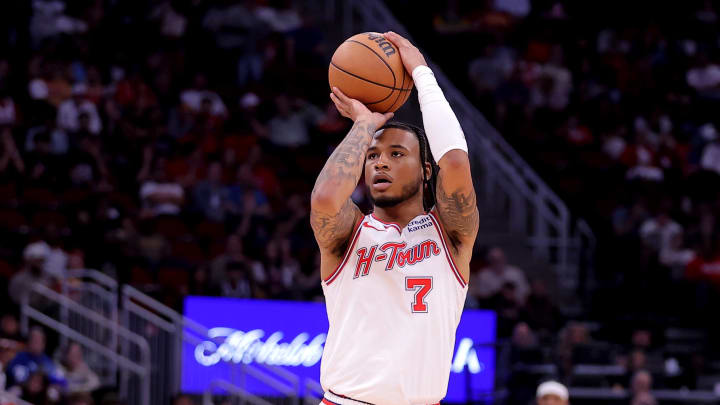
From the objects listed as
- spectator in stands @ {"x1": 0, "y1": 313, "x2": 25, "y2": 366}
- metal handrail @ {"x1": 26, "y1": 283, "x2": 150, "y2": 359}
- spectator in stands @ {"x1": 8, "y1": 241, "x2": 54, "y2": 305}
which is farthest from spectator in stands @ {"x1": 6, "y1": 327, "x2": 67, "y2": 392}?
spectator in stands @ {"x1": 8, "y1": 241, "x2": 54, "y2": 305}

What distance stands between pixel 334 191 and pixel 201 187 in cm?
1013

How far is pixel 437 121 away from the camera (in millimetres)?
4449

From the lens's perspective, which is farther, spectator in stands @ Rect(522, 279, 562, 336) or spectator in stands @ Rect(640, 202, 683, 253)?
spectator in stands @ Rect(640, 202, 683, 253)

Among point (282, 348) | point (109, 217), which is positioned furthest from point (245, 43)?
point (282, 348)

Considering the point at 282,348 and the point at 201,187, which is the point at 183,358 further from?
the point at 201,187

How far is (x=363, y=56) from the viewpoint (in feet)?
15.1

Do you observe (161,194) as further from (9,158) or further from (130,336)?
(130,336)

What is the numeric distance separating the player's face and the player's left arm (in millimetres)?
135

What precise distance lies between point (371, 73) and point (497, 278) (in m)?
10.1

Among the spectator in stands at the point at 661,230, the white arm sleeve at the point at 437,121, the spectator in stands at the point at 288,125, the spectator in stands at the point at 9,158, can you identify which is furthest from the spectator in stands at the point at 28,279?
the spectator in stands at the point at 661,230

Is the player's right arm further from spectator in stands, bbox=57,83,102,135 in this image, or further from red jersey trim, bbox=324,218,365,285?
spectator in stands, bbox=57,83,102,135

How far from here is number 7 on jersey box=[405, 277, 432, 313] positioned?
175 inches

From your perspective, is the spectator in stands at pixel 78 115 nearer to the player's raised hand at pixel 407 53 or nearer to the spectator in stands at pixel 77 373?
the spectator in stands at pixel 77 373

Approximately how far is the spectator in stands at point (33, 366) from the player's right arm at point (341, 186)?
22.3 feet
